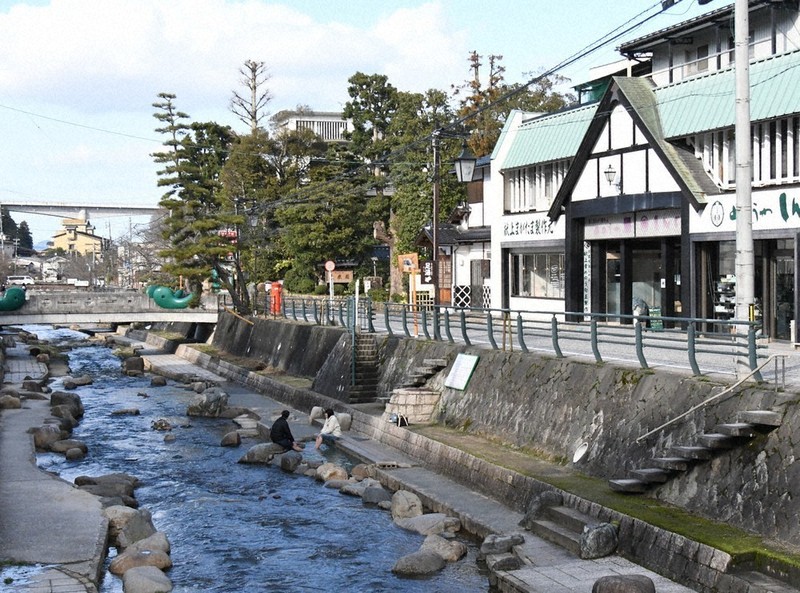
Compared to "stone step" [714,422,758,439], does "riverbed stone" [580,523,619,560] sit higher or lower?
lower

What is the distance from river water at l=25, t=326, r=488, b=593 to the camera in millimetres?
14633

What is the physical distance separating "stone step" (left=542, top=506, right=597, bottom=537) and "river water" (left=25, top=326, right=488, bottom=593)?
1520mm

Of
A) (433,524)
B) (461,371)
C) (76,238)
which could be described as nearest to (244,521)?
(433,524)

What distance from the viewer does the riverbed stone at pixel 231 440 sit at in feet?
88.2

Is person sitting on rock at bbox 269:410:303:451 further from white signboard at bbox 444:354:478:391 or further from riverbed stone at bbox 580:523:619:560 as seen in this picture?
riverbed stone at bbox 580:523:619:560

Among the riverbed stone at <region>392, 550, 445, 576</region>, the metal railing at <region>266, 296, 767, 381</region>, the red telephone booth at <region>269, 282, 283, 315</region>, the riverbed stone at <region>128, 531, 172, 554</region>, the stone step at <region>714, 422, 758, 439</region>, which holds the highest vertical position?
the red telephone booth at <region>269, 282, 283, 315</region>

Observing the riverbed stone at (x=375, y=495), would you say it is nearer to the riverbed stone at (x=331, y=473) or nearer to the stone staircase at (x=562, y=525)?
the riverbed stone at (x=331, y=473)

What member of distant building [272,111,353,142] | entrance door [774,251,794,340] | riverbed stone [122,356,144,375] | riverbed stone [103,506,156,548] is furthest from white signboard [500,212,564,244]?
distant building [272,111,353,142]

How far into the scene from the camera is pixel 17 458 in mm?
22453

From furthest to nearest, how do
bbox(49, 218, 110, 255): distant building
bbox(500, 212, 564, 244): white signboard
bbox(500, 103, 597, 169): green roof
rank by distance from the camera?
bbox(49, 218, 110, 255): distant building → bbox(500, 212, 564, 244): white signboard → bbox(500, 103, 597, 169): green roof

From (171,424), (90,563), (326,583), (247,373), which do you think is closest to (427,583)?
(326,583)

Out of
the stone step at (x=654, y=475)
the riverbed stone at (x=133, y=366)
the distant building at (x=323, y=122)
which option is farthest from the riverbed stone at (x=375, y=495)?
the distant building at (x=323, y=122)

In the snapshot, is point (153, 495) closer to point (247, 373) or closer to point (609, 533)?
point (609, 533)

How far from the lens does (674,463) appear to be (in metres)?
13.9
